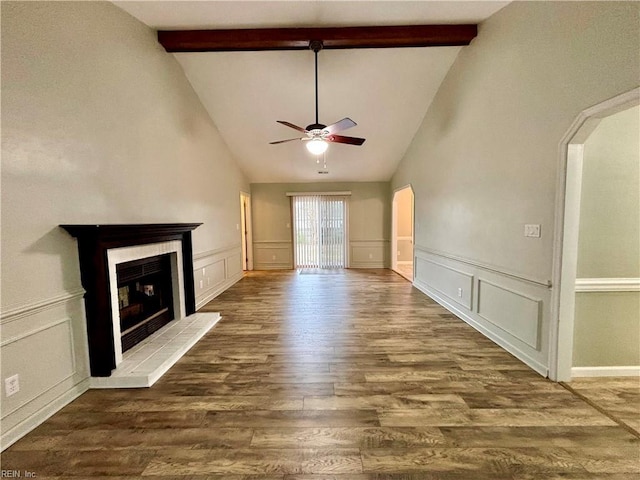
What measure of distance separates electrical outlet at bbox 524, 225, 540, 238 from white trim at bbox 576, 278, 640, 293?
48 centimetres

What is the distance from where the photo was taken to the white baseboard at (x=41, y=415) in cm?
181

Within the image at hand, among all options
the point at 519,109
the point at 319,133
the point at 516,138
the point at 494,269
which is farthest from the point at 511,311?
the point at 319,133

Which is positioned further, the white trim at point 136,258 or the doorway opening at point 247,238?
the doorway opening at point 247,238

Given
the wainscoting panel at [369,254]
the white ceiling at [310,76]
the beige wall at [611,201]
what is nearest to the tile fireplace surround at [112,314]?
the white ceiling at [310,76]

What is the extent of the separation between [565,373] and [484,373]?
0.65 meters

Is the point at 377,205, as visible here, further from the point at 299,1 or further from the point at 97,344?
the point at 97,344

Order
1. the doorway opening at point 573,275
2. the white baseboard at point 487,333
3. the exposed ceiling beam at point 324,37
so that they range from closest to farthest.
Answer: the doorway opening at point 573,275 < the white baseboard at point 487,333 < the exposed ceiling beam at point 324,37

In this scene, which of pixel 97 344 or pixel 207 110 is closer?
pixel 97 344

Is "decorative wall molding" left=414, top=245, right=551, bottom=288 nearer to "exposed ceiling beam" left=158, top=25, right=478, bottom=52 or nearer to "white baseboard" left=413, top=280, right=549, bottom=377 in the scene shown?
"white baseboard" left=413, top=280, right=549, bottom=377

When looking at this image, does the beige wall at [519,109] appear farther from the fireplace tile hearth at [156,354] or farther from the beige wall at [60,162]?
the beige wall at [60,162]

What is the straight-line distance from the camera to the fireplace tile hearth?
2.42m

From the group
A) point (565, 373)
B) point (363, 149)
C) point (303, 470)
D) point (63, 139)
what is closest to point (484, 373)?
point (565, 373)

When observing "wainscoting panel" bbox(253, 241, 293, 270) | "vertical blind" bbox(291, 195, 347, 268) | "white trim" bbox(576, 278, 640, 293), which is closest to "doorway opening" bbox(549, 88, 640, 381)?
"white trim" bbox(576, 278, 640, 293)

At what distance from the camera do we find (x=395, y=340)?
3.26 meters
